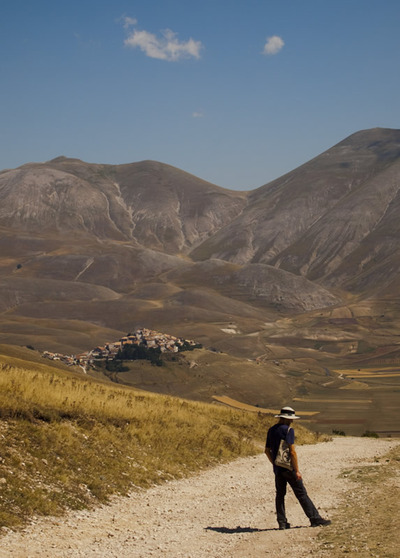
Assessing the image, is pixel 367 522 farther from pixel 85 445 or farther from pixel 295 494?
pixel 85 445

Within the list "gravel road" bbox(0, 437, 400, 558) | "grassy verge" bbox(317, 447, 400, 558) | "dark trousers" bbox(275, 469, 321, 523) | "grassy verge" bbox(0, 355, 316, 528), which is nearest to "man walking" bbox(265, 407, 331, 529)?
"dark trousers" bbox(275, 469, 321, 523)

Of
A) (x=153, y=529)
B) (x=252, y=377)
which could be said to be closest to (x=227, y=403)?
(x=252, y=377)

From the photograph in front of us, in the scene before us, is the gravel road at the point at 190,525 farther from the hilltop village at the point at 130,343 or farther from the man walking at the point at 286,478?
the hilltop village at the point at 130,343

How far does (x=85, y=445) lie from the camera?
60.0 feet

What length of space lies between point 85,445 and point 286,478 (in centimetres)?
631

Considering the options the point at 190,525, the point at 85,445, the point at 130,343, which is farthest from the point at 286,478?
the point at 130,343

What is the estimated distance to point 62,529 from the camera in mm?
12867

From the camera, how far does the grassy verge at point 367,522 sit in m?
11.3

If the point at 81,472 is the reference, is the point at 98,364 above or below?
below

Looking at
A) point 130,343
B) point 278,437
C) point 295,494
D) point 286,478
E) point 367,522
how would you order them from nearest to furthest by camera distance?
1. point 367,522
2. point 295,494
3. point 286,478
4. point 278,437
5. point 130,343

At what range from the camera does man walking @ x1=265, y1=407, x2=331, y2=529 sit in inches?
536

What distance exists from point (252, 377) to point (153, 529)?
406ft

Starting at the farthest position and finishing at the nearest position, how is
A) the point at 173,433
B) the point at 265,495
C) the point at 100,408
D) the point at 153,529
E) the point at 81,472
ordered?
the point at 173,433 < the point at 100,408 < the point at 265,495 < the point at 81,472 < the point at 153,529

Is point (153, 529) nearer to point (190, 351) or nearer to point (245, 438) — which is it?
point (245, 438)
